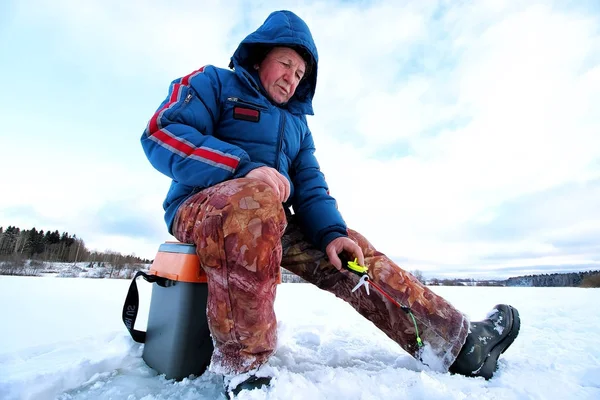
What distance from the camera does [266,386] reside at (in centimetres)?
97

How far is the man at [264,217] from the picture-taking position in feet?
3.44

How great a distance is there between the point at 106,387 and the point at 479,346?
1504 millimetres

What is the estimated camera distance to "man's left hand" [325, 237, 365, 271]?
1.56 meters

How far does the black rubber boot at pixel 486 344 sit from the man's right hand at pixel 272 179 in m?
1.04

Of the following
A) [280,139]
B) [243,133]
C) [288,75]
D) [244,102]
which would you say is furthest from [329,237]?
[288,75]

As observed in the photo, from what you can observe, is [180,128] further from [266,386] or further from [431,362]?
[431,362]

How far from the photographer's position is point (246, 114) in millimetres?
1548

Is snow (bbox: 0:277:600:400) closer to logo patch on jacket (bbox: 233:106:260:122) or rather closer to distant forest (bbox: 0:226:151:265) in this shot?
logo patch on jacket (bbox: 233:106:260:122)

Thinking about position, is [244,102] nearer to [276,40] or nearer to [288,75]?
[288,75]

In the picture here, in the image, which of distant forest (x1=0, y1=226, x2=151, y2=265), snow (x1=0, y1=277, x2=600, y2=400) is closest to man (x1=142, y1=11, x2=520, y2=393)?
snow (x1=0, y1=277, x2=600, y2=400)

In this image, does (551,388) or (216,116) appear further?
(216,116)

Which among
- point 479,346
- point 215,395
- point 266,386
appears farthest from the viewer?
point 479,346

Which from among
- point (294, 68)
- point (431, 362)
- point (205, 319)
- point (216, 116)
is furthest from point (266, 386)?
point (294, 68)

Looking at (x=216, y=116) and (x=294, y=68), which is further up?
(x=294, y=68)
